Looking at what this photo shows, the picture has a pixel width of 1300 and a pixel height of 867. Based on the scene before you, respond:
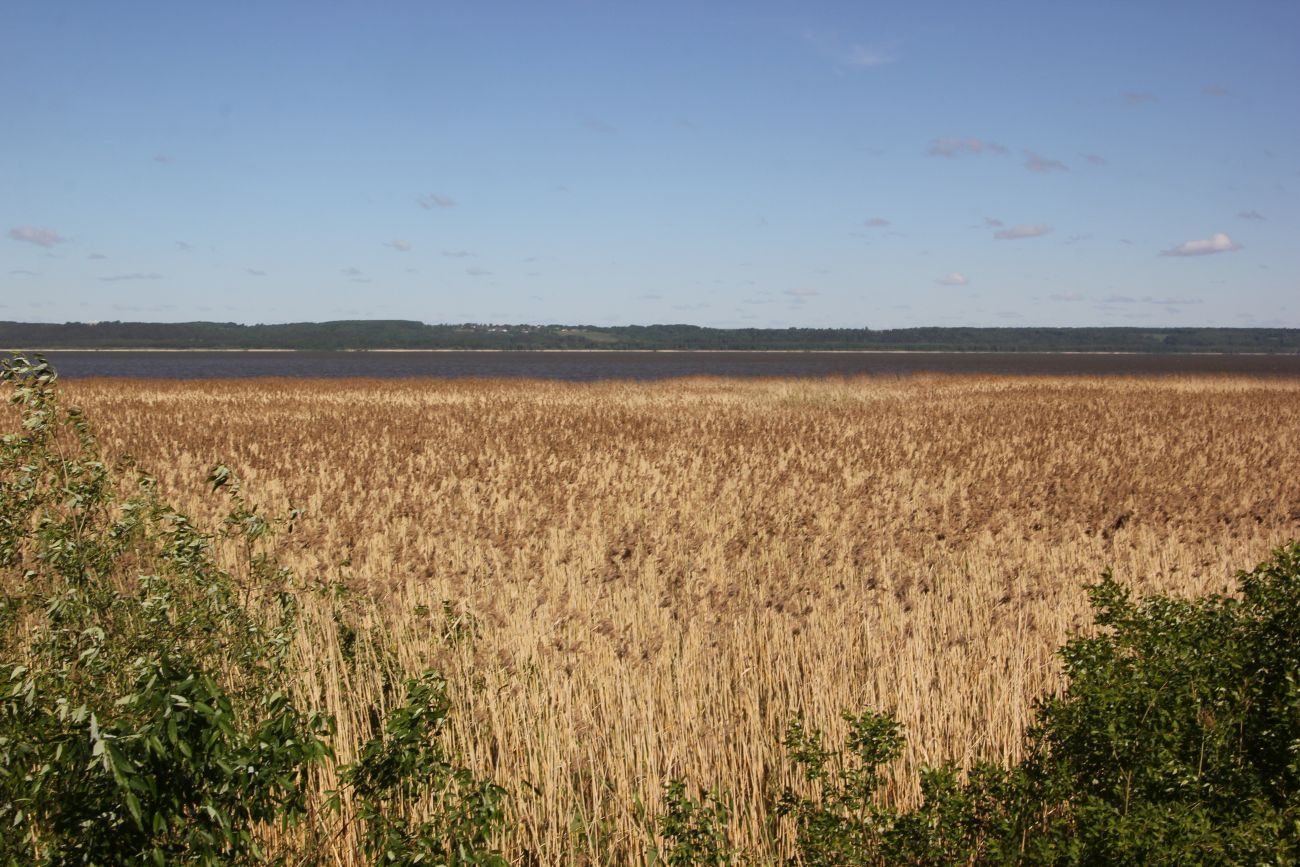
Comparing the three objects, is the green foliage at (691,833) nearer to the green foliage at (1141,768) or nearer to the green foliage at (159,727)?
the green foliage at (1141,768)

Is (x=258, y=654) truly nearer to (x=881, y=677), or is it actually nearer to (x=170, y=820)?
(x=170, y=820)

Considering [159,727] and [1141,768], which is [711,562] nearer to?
[1141,768]

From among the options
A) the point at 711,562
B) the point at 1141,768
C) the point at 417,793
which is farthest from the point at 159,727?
the point at 711,562

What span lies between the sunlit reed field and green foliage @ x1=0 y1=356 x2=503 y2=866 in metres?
0.64

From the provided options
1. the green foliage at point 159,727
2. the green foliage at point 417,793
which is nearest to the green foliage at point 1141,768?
the green foliage at point 417,793

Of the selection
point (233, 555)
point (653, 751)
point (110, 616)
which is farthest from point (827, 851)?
point (233, 555)

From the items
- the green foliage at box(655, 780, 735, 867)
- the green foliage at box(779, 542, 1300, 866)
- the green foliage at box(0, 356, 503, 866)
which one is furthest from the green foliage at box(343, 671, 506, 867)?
the green foliage at box(779, 542, 1300, 866)

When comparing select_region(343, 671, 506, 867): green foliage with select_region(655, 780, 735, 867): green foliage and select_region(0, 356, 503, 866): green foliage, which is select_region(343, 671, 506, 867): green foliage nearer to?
select_region(0, 356, 503, 866): green foliage

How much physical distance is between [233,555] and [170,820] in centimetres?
736

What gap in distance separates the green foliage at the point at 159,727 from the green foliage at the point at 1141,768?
1.95 meters

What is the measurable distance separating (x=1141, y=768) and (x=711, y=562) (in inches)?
260

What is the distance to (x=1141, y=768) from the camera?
4.45 metres

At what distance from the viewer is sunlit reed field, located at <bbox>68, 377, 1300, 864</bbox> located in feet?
19.9

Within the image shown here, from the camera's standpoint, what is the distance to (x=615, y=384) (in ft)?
180
